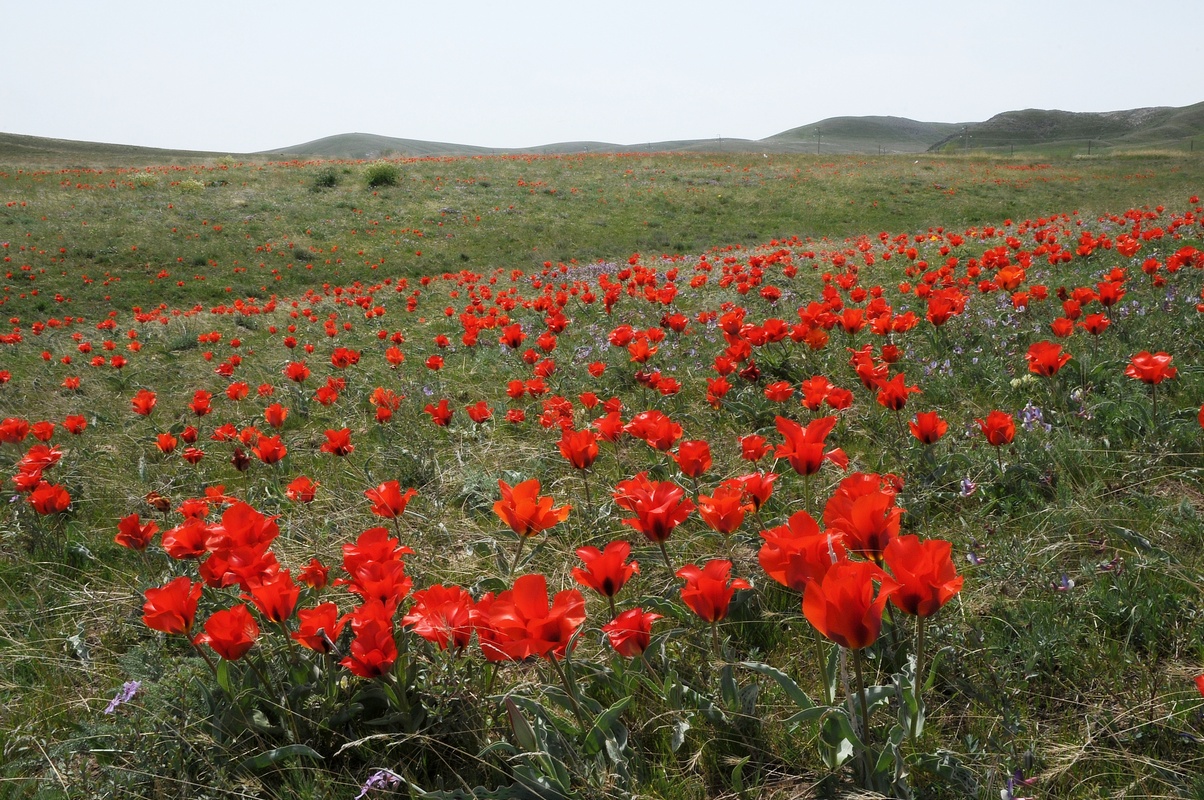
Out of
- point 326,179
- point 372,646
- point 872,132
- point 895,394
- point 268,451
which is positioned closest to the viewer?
point 372,646

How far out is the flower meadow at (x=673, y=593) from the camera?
1.48m

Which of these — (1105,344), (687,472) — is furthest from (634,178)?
(687,472)

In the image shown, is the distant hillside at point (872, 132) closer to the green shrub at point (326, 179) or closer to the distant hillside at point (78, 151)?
the distant hillside at point (78, 151)

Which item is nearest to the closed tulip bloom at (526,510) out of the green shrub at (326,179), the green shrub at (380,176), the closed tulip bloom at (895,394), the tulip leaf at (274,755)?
the tulip leaf at (274,755)

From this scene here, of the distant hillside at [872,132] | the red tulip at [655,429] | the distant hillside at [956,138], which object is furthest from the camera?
the distant hillside at [872,132]

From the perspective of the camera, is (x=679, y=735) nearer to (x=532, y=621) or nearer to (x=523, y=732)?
(x=523, y=732)

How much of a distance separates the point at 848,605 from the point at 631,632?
59 cm

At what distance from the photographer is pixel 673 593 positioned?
2.30 m

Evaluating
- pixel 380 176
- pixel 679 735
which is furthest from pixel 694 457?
pixel 380 176

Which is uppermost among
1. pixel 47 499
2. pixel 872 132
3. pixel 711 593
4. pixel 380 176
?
pixel 872 132

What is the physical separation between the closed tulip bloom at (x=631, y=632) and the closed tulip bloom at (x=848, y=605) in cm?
47

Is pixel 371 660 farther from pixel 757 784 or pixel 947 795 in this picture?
pixel 947 795

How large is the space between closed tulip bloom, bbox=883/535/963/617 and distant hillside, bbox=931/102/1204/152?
122 meters

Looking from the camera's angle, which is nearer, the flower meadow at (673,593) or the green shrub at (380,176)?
the flower meadow at (673,593)
